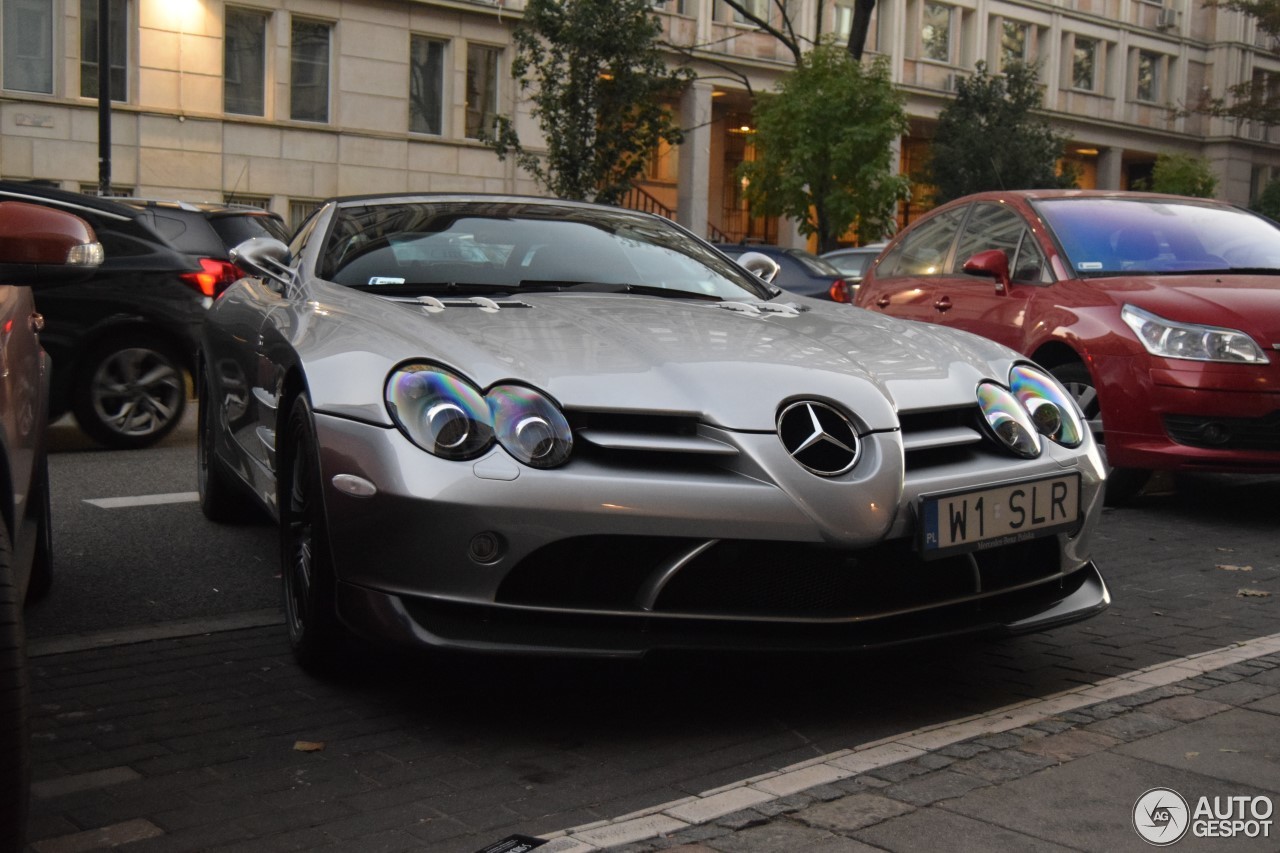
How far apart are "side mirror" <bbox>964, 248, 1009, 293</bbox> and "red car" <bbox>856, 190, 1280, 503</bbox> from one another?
1cm

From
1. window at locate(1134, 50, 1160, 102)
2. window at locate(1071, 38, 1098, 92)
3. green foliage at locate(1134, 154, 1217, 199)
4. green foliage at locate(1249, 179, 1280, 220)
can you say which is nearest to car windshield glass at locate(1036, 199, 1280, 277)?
green foliage at locate(1134, 154, 1217, 199)

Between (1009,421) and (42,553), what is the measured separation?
10.4 ft

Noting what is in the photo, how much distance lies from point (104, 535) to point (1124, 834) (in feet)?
15.3

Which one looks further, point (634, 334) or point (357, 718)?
point (634, 334)

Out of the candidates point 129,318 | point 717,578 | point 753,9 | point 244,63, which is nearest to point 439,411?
point 717,578

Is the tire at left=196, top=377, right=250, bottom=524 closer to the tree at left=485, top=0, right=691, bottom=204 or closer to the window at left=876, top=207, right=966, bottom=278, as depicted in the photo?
the window at left=876, top=207, right=966, bottom=278

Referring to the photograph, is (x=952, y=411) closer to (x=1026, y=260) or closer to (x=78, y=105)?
(x=1026, y=260)

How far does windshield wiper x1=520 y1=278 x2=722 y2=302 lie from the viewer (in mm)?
4855

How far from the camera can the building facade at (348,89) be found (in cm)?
2798

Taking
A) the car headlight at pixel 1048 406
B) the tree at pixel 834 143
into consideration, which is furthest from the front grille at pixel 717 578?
the tree at pixel 834 143

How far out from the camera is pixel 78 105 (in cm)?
2797

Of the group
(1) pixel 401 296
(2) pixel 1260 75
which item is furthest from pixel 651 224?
(2) pixel 1260 75

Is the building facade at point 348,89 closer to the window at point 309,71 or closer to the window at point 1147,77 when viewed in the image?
the window at point 309,71

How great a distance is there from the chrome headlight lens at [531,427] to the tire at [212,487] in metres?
3.05
